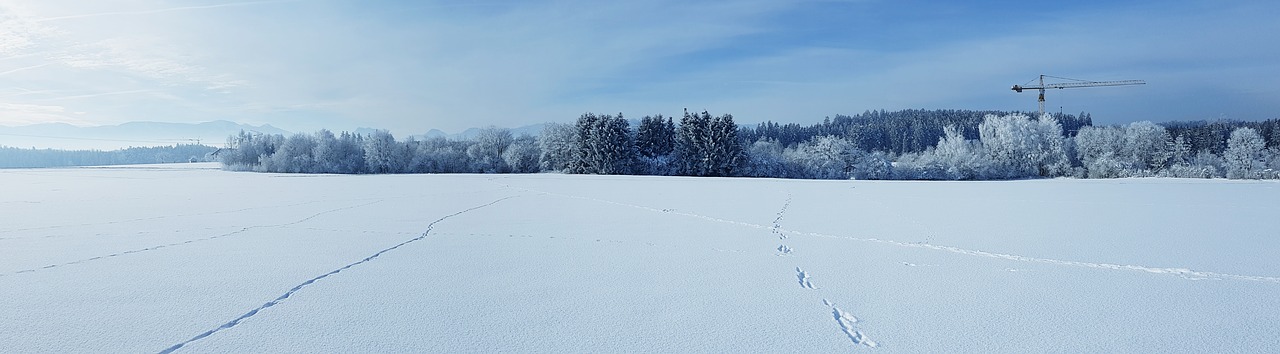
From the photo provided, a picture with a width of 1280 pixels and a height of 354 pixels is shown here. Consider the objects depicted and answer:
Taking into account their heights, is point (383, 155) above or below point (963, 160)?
above

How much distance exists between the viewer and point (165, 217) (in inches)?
507

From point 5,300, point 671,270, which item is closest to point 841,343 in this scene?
point 671,270

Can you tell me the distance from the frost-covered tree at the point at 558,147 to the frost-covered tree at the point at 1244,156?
49.6 metres

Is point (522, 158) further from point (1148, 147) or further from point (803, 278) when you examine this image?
point (1148, 147)

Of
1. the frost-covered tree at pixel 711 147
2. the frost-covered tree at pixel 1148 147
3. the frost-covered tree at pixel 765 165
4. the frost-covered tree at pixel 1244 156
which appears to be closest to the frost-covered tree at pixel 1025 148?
the frost-covered tree at pixel 1148 147

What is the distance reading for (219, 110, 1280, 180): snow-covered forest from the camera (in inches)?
2009

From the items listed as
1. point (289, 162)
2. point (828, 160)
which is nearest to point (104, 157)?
point (289, 162)

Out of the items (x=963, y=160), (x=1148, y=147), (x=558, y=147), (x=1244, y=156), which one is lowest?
(x=1244, y=156)

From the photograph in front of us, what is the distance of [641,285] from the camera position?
6.13 meters

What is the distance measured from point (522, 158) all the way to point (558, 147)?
512cm

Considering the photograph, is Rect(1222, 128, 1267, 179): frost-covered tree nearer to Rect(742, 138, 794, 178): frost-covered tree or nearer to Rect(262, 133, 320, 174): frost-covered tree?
Rect(742, 138, 794, 178): frost-covered tree

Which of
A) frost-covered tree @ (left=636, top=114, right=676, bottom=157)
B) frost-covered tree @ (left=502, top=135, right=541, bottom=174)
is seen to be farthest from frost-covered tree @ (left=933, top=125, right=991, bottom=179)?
frost-covered tree @ (left=502, top=135, right=541, bottom=174)

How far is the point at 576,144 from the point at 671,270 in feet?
153

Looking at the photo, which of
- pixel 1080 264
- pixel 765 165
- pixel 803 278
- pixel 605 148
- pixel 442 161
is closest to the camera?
pixel 803 278
